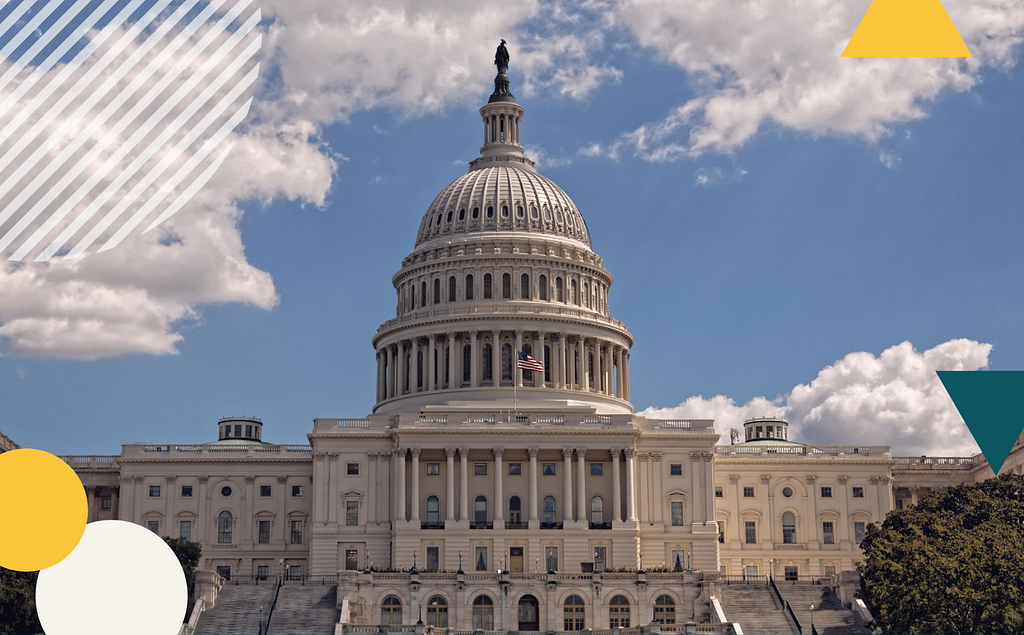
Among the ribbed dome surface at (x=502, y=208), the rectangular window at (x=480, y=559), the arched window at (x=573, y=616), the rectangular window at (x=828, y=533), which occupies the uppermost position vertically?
the ribbed dome surface at (x=502, y=208)

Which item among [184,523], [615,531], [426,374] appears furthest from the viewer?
[426,374]

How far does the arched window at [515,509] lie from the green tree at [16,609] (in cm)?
4383

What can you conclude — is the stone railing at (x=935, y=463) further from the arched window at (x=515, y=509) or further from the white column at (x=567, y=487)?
the arched window at (x=515, y=509)

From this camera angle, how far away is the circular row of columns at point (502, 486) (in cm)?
12219

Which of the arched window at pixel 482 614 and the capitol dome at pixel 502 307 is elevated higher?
the capitol dome at pixel 502 307

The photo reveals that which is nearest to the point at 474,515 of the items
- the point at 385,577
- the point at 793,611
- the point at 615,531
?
the point at 615,531

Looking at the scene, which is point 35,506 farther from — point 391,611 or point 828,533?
point 828,533

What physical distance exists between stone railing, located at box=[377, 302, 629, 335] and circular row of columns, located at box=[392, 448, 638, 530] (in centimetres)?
1983

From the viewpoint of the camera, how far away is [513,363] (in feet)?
458

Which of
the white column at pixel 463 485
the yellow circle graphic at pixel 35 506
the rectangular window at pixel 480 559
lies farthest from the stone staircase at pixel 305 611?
the yellow circle graphic at pixel 35 506

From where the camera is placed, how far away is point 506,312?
139625 millimetres

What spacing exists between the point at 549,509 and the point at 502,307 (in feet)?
77.0

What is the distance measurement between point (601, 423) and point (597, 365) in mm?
18421

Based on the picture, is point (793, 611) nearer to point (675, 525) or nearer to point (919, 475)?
point (675, 525)
